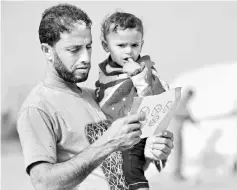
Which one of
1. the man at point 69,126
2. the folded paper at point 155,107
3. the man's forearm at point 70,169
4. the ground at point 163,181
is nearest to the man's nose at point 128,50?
the man at point 69,126

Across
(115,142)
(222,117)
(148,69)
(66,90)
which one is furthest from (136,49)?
(222,117)

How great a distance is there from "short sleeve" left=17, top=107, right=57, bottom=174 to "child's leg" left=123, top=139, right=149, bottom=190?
354 mm

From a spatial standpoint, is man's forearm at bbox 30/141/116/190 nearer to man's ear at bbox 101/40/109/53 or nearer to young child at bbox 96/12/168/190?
young child at bbox 96/12/168/190

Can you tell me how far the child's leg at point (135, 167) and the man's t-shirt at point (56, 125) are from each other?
0.15 m

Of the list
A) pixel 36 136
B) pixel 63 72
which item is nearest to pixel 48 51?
pixel 63 72

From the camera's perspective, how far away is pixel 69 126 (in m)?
1.75

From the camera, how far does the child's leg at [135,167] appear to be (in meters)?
1.92

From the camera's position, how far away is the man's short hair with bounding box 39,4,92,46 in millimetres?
1802

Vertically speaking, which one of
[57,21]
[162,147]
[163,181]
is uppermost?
[57,21]

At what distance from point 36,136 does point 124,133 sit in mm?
302

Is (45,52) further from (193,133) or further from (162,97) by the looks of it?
(193,133)

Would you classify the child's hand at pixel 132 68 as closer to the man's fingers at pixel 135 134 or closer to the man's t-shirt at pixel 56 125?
the man's t-shirt at pixel 56 125

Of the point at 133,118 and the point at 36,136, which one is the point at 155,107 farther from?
the point at 36,136

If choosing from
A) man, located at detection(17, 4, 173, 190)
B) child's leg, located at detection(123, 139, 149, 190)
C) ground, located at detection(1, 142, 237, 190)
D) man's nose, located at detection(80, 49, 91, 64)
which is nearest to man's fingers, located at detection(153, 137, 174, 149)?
man, located at detection(17, 4, 173, 190)
